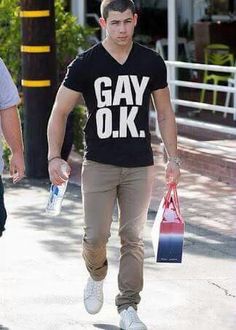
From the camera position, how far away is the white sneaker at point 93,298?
609 cm

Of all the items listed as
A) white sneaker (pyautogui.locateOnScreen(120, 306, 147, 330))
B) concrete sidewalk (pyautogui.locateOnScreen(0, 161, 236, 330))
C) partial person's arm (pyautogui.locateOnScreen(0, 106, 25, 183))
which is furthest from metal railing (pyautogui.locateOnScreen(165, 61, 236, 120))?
white sneaker (pyautogui.locateOnScreen(120, 306, 147, 330))

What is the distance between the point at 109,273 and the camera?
7.33m

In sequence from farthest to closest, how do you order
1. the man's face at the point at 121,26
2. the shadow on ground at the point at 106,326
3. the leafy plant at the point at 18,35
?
the leafy plant at the point at 18,35, the shadow on ground at the point at 106,326, the man's face at the point at 121,26

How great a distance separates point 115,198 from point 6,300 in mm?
1228

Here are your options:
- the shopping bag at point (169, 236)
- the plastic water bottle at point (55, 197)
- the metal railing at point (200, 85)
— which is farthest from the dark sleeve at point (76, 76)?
the metal railing at point (200, 85)

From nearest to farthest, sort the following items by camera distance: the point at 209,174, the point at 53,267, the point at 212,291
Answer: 1. the point at 212,291
2. the point at 53,267
3. the point at 209,174

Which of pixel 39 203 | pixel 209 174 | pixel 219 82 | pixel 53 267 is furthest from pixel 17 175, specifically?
pixel 219 82

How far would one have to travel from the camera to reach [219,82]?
49.0ft

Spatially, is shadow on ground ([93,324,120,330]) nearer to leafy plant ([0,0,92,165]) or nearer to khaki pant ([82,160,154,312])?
khaki pant ([82,160,154,312])

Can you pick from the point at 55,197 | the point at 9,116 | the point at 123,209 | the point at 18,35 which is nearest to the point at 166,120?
the point at 123,209

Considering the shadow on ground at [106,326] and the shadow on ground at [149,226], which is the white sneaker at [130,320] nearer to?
the shadow on ground at [106,326]

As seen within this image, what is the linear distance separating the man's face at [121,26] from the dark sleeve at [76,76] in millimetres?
228

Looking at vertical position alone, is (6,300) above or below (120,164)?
below

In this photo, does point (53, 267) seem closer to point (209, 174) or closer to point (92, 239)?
point (92, 239)
